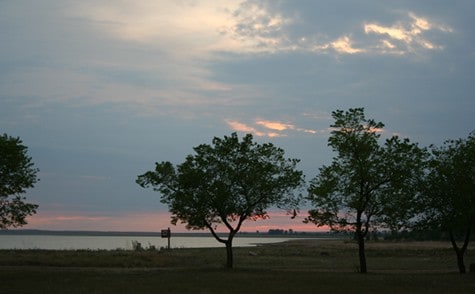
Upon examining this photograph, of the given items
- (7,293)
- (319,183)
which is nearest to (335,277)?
(319,183)

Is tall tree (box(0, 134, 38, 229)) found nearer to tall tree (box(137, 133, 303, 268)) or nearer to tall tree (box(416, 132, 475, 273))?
tall tree (box(137, 133, 303, 268))

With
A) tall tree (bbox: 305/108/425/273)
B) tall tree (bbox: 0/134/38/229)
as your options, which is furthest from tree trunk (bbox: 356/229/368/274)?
tall tree (bbox: 0/134/38/229)

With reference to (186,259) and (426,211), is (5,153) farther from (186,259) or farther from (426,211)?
(426,211)

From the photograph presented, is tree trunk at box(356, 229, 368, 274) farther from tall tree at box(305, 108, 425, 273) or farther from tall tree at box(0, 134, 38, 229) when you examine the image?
tall tree at box(0, 134, 38, 229)

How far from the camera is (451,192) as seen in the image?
137ft

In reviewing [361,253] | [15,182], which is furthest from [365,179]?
[15,182]

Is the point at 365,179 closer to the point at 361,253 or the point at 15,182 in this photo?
the point at 361,253

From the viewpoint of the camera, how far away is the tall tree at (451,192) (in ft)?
134

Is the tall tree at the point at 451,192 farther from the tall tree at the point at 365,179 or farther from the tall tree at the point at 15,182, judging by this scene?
the tall tree at the point at 15,182

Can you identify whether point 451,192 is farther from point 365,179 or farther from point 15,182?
point 15,182

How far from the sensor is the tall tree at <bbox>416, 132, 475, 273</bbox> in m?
40.9

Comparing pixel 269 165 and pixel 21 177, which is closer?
pixel 21 177

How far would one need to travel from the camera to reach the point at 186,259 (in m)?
55.0

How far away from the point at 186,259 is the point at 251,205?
12681 mm
